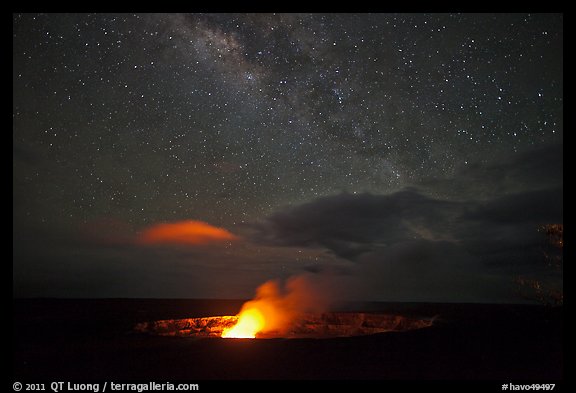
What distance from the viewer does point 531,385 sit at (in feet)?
34.4

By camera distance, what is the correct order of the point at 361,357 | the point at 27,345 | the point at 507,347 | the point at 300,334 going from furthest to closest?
the point at 300,334 < the point at 27,345 < the point at 507,347 < the point at 361,357

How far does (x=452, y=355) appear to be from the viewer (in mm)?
14062

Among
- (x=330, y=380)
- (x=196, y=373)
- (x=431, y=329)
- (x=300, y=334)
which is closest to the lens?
(x=330, y=380)

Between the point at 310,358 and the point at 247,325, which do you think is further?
the point at 247,325

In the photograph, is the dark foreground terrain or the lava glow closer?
the dark foreground terrain

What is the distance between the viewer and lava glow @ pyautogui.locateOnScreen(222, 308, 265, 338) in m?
28.6

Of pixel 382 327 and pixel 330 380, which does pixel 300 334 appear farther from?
pixel 330 380

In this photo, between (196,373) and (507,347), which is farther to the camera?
(507,347)

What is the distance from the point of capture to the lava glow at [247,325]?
94.0ft

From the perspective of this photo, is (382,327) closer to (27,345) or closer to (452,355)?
(452,355)

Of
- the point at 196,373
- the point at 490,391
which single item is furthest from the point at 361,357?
the point at 196,373

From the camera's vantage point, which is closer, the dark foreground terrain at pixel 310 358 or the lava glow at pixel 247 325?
the dark foreground terrain at pixel 310 358

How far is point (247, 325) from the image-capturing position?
30.8 m

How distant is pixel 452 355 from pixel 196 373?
9532 mm
